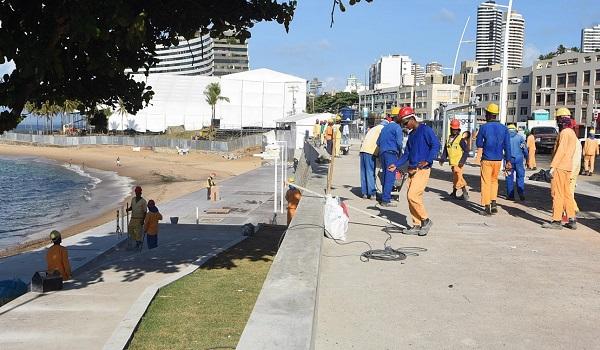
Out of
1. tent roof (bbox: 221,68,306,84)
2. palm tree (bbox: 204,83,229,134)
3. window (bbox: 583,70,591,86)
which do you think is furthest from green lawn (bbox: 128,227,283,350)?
tent roof (bbox: 221,68,306,84)

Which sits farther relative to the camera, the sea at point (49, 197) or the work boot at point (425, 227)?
the sea at point (49, 197)

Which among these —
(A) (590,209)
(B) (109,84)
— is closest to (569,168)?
(A) (590,209)

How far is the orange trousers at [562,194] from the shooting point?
8312mm

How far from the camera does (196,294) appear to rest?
26.2 feet

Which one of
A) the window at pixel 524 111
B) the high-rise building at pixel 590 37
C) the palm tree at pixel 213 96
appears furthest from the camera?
the high-rise building at pixel 590 37

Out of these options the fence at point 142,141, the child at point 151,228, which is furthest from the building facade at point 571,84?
the child at point 151,228

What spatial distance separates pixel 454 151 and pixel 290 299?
342 inches

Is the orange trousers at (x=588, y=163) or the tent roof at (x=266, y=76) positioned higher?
the tent roof at (x=266, y=76)

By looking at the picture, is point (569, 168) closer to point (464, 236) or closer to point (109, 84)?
point (464, 236)

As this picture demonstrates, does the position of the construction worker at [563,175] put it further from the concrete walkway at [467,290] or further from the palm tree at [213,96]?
the palm tree at [213,96]

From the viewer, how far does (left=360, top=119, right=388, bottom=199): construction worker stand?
11.2m

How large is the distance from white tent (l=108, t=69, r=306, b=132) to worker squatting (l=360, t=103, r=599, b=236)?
7684 centimetres

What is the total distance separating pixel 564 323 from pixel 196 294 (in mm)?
4923

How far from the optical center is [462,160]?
1148cm
